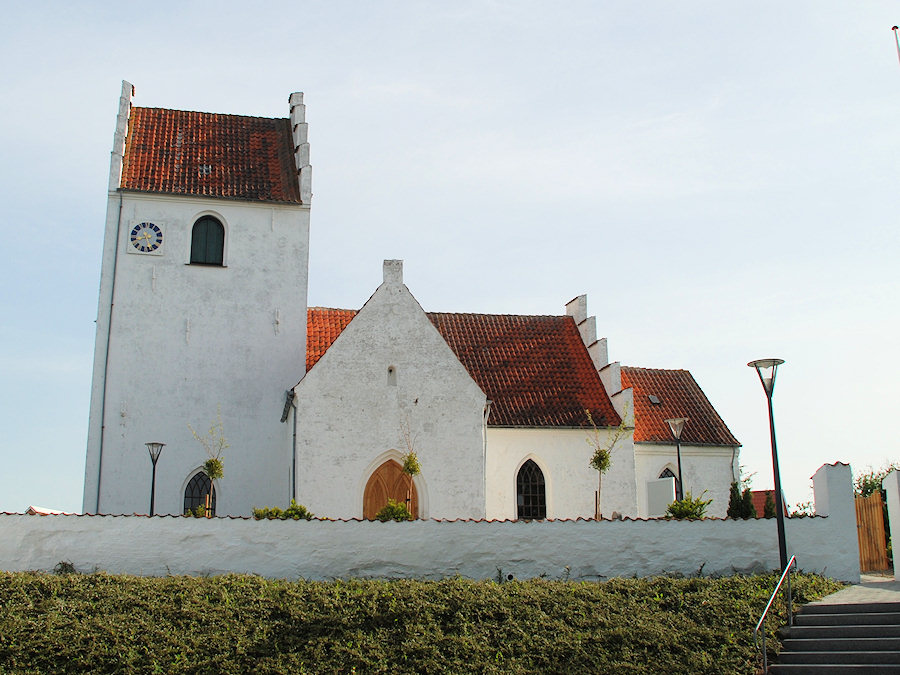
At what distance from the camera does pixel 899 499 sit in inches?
894

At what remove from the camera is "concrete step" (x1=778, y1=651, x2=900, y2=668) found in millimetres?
16094

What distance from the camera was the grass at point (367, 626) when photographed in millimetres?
16172

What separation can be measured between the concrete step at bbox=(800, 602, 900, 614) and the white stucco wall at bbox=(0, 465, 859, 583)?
3.41 m

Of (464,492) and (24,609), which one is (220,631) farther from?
(464,492)

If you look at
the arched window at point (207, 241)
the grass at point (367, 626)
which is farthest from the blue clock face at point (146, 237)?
the grass at point (367, 626)

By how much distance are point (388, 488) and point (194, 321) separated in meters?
7.94

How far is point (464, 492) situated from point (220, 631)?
10.4 meters

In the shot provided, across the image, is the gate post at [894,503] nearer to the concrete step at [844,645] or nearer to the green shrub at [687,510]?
the green shrub at [687,510]

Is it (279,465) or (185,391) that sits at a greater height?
(185,391)

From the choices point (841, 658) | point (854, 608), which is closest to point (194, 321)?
point (854, 608)

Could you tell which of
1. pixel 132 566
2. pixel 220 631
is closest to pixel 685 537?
pixel 220 631

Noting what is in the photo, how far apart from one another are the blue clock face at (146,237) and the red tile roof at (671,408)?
55.3 ft

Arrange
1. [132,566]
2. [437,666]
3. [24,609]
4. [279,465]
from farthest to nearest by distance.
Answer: [279,465] < [132,566] < [24,609] < [437,666]

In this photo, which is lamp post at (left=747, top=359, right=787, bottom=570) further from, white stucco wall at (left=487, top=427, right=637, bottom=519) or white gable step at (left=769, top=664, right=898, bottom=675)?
white stucco wall at (left=487, top=427, right=637, bottom=519)
